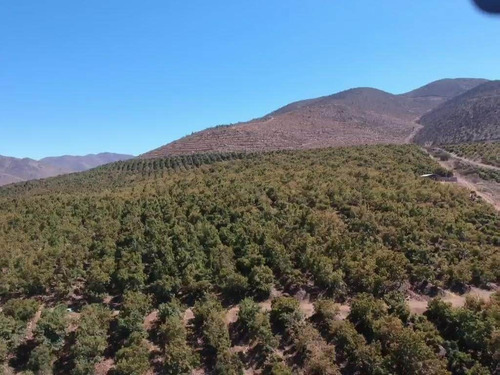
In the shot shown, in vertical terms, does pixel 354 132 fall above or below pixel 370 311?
above

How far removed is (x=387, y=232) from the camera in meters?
44.6

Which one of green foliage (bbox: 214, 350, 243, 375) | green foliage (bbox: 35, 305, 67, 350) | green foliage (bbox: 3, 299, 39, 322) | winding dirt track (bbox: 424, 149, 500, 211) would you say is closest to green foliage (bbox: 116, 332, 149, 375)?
green foliage (bbox: 214, 350, 243, 375)

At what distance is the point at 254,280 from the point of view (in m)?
36.9

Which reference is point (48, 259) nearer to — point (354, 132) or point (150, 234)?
point (150, 234)

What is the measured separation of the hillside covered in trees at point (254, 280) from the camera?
1096 inches

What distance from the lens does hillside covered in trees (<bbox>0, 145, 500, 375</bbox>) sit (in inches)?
1096

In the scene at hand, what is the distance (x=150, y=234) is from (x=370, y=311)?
95.2 feet

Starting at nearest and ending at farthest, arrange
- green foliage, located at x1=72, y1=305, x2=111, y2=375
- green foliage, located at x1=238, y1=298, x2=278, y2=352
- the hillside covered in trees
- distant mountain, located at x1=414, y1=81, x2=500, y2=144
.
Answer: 1. green foliage, located at x1=72, y1=305, x2=111, y2=375
2. the hillside covered in trees
3. green foliage, located at x1=238, y1=298, x2=278, y2=352
4. distant mountain, located at x1=414, y1=81, x2=500, y2=144

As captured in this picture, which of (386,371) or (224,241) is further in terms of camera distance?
(224,241)

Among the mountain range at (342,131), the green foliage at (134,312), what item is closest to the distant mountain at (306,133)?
the mountain range at (342,131)

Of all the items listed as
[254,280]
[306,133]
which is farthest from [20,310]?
[306,133]

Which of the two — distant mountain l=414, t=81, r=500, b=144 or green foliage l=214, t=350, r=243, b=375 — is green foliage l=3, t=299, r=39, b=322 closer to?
green foliage l=214, t=350, r=243, b=375

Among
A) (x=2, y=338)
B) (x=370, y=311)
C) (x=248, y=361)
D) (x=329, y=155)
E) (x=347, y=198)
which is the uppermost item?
(x=329, y=155)

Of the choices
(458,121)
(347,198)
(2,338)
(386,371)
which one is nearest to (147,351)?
(2,338)
